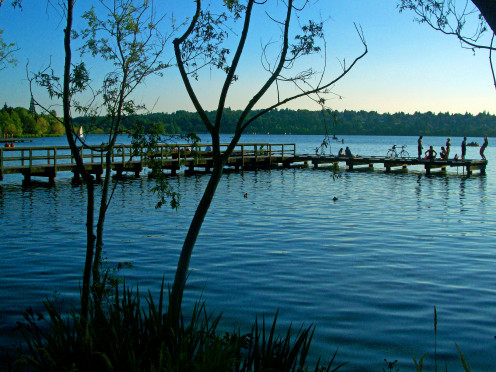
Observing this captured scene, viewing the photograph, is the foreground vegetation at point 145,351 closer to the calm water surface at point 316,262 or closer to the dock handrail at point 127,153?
the dock handrail at point 127,153

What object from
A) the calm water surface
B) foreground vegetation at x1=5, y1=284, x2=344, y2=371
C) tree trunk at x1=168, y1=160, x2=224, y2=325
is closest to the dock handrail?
tree trunk at x1=168, y1=160, x2=224, y2=325

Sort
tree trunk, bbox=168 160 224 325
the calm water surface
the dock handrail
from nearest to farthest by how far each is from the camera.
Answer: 1. tree trunk, bbox=168 160 224 325
2. the dock handrail
3. the calm water surface

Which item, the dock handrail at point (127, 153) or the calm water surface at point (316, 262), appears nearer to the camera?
the dock handrail at point (127, 153)

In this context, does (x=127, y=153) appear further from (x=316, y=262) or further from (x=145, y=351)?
(x=145, y=351)

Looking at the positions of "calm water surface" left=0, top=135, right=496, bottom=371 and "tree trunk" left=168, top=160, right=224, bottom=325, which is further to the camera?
"calm water surface" left=0, top=135, right=496, bottom=371

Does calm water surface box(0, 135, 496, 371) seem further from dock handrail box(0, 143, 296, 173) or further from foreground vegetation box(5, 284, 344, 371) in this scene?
foreground vegetation box(5, 284, 344, 371)

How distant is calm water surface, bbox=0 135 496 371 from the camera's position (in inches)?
319

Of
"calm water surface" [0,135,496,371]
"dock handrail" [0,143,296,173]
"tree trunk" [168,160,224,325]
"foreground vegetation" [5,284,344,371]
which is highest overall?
"dock handrail" [0,143,296,173]

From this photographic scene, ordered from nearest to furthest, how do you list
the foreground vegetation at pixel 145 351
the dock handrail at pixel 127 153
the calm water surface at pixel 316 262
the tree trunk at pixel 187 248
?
the foreground vegetation at pixel 145 351 → the tree trunk at pixel 187 248 → the dock handrail at pixel 127 153 → the calm water surface at pixel 316 262

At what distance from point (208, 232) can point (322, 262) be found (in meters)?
5.02

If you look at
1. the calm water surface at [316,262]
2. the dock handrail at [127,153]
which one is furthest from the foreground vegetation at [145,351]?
the calm water surface at [316,262]

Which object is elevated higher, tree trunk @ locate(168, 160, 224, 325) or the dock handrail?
the dock handrail

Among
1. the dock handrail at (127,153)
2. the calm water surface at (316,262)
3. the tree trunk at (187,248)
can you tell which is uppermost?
the dock handrail at (127,153)

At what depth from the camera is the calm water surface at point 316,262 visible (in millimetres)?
8102
